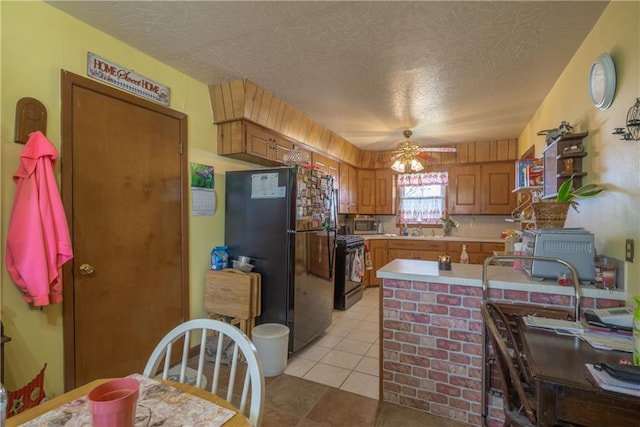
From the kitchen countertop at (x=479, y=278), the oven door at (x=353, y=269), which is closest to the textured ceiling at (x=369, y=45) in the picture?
the kitchen countertop at (x=479, y=278)

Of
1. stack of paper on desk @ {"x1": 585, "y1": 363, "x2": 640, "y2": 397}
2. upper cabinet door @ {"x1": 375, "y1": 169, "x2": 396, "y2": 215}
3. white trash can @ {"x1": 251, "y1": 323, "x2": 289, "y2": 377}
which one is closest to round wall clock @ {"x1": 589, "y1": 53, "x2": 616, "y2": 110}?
stack of paper on desk @ {"x1": 585, "y1": 363, "x2": 640, "y2": 397}

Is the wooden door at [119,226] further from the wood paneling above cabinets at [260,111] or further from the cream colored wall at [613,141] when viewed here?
the cream colored wall at [613,141]

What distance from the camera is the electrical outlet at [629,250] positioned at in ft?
4.89

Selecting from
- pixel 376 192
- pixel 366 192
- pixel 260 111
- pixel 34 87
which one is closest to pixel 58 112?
pixel 34 87

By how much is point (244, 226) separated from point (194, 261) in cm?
54

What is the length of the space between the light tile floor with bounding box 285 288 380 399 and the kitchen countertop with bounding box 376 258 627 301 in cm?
93

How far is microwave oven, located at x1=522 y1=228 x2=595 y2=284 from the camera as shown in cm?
168

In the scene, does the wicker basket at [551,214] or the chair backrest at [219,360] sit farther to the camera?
the wicker basket at [551,214]

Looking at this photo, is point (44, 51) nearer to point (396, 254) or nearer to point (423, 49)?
point (423, 49)

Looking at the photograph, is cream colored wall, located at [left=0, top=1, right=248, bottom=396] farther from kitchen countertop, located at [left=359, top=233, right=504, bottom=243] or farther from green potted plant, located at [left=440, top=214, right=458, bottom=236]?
green potted plant, located at [left=440, top=214, right=458, bottom=236]

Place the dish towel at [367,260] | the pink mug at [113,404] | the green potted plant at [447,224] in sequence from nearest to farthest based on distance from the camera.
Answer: the pink mug at [113,404], the dish towel at [367,260], the green potted plant at [447,224]

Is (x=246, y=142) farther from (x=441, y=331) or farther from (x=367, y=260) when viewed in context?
(x=367, y=260)

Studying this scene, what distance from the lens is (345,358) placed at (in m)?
2.78

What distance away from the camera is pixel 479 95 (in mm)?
3014
